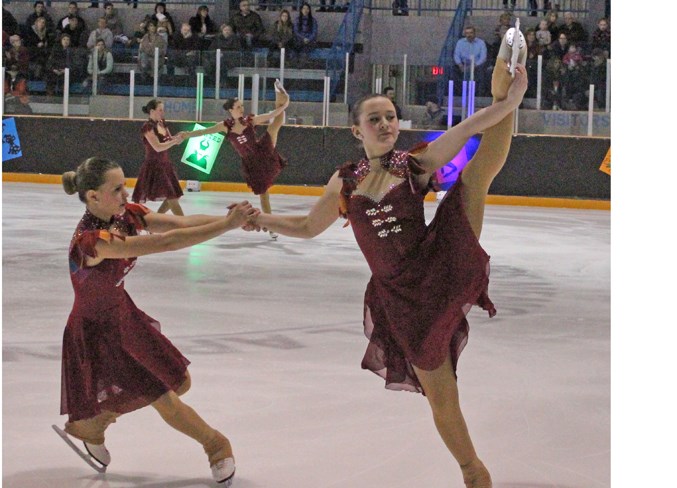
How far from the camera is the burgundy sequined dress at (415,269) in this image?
10.8 feet

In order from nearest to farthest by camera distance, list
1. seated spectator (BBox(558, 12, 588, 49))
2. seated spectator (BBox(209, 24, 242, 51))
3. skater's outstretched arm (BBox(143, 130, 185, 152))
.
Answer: skater's outstretched arm (BBox(143, 130, 185, 152)) < seated spectator (BBox(558, 12, 588, 49)) < seated spectator (BBox(209, 24, 242, 51))

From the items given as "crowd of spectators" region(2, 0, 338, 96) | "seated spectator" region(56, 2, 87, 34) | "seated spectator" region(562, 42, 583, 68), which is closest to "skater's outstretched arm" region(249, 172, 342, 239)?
"seated spectator" region(562, 42, 583, 68)

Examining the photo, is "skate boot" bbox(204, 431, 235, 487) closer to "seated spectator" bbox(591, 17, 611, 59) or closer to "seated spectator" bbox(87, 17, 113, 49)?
"seated spectator" bbox(591, 17, 611, 59)

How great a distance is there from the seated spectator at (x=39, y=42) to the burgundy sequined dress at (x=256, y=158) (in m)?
6.72

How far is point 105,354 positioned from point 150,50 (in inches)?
477

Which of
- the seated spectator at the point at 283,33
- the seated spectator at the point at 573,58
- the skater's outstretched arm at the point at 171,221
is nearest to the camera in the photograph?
the skater's outstretched arm at the point at 171,221

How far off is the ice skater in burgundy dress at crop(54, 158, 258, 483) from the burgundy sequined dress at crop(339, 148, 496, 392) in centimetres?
43

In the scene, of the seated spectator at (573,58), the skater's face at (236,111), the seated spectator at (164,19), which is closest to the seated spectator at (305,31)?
the seated spectator at (164,19)

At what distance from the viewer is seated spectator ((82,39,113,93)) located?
1472 centimetres

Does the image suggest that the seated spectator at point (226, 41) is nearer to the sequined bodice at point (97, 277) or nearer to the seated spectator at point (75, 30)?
the seated spectator at point (75, 30)

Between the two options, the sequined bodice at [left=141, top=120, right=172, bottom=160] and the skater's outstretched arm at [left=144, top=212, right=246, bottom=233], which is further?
the sequined bodice at [left=141, top=120, right=172, bottom=160]

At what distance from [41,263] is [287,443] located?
15.1 ft

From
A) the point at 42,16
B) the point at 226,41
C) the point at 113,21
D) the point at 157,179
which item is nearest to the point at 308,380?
the point at 157,179
